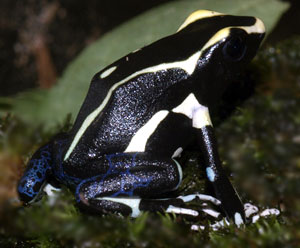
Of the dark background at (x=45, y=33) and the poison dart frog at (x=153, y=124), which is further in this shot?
the dark background at (x=45, y=33)

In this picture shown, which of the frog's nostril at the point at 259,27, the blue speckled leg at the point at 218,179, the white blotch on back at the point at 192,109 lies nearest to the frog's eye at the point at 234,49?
the frog's nostril at the point at 259,27

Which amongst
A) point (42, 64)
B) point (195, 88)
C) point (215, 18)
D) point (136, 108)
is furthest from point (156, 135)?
point (42, 64)

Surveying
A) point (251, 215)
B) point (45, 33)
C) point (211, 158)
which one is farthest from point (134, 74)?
point (45, 33)

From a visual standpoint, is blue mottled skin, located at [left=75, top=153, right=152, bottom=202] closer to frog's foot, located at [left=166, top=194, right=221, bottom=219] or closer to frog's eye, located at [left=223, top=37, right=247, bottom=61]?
frog's foot, located at [left=166, top=194, right=221, bottom=219]

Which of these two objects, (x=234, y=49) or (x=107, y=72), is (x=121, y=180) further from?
(x=234, y=49)

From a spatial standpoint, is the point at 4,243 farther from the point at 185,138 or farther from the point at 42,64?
the point at 42,64

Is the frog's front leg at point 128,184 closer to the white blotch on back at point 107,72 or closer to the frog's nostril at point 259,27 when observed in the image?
the white blotch on back at point 107,72
